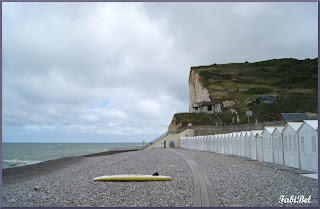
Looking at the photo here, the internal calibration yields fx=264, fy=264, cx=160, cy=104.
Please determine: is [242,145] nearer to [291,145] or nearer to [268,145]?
[268,145]

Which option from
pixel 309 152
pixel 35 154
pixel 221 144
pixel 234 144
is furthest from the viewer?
pixel 35 154

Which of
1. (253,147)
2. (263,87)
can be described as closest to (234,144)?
(253,147)

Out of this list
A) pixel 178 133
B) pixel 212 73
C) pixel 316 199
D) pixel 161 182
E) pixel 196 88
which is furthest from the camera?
pixel 212 73

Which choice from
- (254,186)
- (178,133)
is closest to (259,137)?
(254,186)

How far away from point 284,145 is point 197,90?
290ft

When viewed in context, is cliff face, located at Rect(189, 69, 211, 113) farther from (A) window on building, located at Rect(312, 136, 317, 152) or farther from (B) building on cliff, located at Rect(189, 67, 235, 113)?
(A) window on building, located at Rect(312, 136, 317, 152)

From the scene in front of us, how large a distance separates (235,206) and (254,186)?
3176 millimetres

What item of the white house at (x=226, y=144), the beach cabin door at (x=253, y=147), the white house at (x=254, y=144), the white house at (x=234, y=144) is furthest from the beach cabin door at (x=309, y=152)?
the white house at (x=226, y=144)

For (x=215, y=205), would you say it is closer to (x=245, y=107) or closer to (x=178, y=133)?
(x=178, y=133)

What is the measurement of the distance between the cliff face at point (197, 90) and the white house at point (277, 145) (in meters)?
74.5

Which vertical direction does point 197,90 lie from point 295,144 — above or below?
above

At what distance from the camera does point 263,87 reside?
102m

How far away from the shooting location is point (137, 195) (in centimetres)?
932

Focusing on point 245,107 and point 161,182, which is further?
point 245,107
